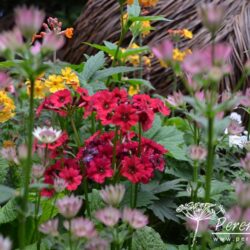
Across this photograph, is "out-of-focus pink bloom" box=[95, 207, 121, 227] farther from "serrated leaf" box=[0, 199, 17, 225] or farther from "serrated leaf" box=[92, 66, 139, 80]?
"serrated leaf" box=[92, 66, 139, 80]

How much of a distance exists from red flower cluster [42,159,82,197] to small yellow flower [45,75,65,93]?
0.39 meters

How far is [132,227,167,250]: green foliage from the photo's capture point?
4.78 ft

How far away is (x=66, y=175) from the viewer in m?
1.33

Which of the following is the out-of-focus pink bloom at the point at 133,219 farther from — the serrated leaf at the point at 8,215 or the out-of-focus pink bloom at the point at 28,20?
the serrated leaf at the point at 8,215

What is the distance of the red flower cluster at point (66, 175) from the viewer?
132 cm

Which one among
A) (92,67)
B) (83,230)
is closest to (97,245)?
(83,230)

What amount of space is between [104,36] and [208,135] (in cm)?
264

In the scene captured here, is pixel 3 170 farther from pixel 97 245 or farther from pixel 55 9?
pixel 55 9

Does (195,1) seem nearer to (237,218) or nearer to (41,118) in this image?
(41,118)

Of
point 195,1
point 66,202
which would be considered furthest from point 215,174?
point 195,1

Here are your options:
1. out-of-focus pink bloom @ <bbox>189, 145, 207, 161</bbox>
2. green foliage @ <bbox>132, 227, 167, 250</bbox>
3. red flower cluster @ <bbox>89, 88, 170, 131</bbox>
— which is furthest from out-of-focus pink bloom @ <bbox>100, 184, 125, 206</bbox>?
green foliage @ <bbox>132, 227, 167, 250</bbox>

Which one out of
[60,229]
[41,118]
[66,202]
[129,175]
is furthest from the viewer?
[41,118]

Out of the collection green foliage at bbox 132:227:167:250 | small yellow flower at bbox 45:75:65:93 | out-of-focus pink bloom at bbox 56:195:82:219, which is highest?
small yellow flower at bbox 45:75:65:93

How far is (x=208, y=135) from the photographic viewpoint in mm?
816
